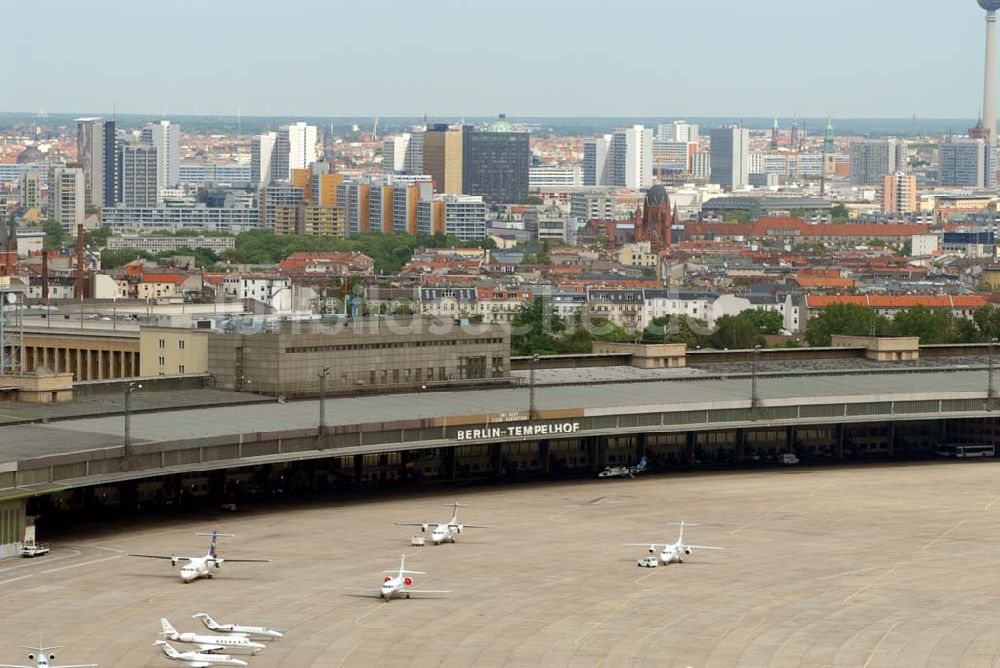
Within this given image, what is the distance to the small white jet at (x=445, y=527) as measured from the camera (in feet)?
324

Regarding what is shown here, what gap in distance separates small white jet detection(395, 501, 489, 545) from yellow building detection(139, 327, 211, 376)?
89.5ft

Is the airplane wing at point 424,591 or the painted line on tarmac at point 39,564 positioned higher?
the painted line on tarmac at point 39,564

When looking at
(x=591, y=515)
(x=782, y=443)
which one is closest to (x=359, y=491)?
(x=591, y=515)

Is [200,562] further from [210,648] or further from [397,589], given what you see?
[210,648]

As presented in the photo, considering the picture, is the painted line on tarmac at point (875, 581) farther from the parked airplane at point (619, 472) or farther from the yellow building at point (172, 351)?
the yellow building at point (172, 351)

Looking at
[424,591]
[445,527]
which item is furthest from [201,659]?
[445,527]

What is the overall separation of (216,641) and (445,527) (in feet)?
73.0

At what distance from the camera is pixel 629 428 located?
392 ft

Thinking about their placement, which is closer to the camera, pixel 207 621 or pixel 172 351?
pixel 207 621

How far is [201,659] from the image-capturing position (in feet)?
249

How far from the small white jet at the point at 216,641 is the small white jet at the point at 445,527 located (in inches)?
800

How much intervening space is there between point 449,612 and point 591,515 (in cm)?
2331

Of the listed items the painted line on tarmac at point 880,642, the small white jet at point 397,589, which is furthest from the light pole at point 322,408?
the painted line on tarmac at point 880,642

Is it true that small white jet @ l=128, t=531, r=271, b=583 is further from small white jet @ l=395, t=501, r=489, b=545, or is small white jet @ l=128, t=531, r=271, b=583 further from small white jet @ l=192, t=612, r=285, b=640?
small white jet @ l=192, t=612, r=285, b=640
